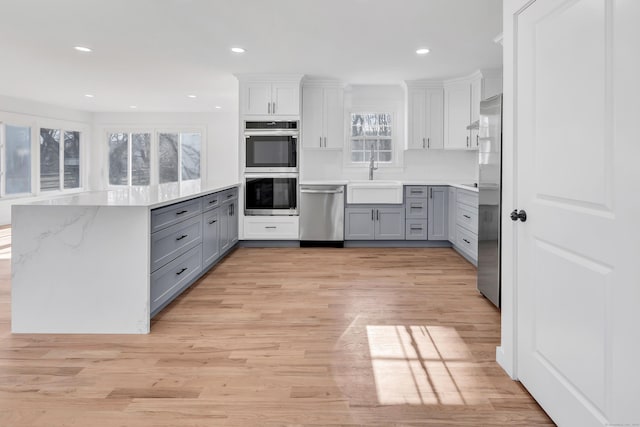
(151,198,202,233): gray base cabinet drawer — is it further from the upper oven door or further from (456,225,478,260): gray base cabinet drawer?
(456,225,478,260): gray base cabinet drawer

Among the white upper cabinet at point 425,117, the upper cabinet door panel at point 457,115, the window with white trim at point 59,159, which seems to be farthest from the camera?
the window with white trim at point 59,159

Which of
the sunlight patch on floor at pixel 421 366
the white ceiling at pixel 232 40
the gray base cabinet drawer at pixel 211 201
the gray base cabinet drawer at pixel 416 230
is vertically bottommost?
the sunlight patch on floor at pixel 421 366

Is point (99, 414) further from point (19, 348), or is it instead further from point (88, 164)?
point (88, 164)

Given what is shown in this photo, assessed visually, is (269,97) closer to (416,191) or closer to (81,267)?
(416,191)


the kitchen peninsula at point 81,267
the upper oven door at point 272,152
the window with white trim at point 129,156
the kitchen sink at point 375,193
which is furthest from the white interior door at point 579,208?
the window with white trim at point 129,156

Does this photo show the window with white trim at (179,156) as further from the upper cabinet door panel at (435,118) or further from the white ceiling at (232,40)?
the upper cabinet door panel at (435,118)

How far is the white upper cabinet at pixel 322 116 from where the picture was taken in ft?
20.4

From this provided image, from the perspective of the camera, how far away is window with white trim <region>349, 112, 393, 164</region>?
6789mm

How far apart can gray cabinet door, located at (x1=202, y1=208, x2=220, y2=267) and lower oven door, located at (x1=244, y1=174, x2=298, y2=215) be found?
1.21m

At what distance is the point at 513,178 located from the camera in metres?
2.18

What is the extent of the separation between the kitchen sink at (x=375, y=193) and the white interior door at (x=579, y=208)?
3.83 metres

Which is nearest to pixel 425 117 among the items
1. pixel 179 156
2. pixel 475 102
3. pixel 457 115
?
pixel 457 115

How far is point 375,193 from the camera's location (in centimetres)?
598

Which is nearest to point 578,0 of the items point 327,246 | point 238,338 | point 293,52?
point 238,338
